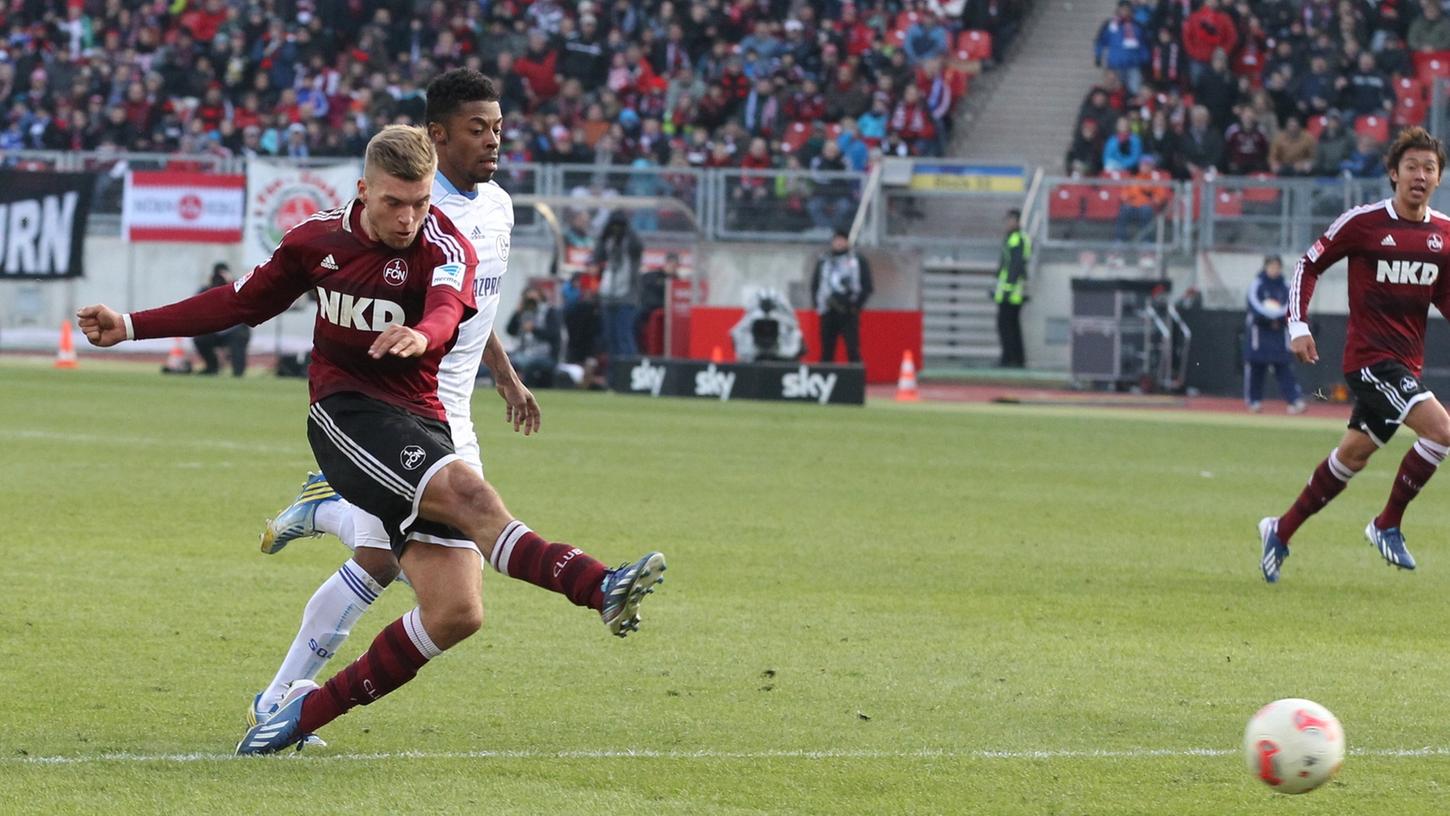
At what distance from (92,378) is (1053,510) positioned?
48.3 ft

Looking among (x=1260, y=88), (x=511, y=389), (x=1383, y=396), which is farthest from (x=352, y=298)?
(x=1260, y=88)

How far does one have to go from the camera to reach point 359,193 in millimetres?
6043

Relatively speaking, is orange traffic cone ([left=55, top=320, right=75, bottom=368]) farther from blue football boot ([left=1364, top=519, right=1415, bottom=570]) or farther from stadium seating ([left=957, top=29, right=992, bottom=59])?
blue football boot ([left=1364, top=519, right=1415, bottom=570])

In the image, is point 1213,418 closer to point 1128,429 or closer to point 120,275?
point 1128,429

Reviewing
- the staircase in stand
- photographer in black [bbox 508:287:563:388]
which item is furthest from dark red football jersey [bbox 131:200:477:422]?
the staircase in stand

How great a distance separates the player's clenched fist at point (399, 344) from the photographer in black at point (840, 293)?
21032 millimetres

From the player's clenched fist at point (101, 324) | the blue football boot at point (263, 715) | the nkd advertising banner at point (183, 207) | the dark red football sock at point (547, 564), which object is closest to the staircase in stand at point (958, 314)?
the nkd advertising banner at point (183, 207)

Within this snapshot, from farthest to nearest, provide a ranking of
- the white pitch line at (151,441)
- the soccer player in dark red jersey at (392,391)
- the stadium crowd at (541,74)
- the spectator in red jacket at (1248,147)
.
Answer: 1. the stadium crowd at (541,74)
2. the spectator in red jacket at (1248,147)
3. the white pitch line at (151,441)
4. the soccer player in dark red jersey at (392,391)

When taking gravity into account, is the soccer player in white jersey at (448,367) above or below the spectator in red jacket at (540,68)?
below

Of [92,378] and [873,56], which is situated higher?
[873,56]

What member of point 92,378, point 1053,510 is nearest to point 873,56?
point 92,378

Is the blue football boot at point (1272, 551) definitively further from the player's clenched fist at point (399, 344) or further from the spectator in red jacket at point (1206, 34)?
the spectator in red jacket at point (1206, 34)

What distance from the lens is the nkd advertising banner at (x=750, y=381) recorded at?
24.0 metres

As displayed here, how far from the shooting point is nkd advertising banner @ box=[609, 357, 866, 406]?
23984 mm
